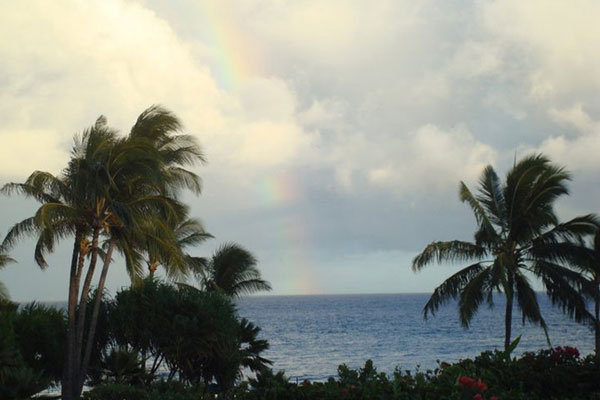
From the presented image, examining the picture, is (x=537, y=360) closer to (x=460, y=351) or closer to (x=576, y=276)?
(x=576, y=276)

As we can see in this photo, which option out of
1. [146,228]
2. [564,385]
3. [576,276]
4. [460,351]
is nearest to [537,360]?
[564,385]

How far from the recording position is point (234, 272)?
34.2m

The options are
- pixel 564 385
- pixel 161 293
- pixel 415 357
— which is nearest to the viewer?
pixel 564 385

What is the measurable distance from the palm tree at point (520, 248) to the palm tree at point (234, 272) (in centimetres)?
1375

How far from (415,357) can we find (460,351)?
747 centimetres

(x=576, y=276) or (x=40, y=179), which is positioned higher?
(x=40, y=179)

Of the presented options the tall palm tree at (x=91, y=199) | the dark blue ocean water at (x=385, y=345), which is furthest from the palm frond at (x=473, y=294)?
the dark blue ocean water at (x=385, y=345)

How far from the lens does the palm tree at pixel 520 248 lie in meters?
21.5

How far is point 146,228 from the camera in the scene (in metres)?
23.0

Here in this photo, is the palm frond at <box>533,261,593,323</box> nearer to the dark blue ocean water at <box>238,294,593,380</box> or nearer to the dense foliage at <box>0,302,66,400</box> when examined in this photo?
the dense foliage at <box>0,302,66,400</box>

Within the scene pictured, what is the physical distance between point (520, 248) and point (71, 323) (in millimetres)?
16485

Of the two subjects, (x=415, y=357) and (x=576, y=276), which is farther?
(x=415, y=357)

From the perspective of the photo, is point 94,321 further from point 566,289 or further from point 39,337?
point 566,289

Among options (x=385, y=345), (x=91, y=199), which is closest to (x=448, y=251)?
(x=91, y=199)
